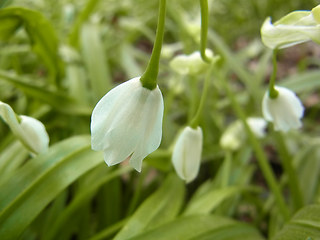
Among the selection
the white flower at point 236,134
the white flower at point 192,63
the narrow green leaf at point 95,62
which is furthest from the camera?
the narrow green leaf at point 95,62

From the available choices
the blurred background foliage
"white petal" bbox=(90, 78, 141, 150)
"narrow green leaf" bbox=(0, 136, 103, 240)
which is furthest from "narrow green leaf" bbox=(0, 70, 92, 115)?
"white petal" bbox=(90, 78, 141, 150)

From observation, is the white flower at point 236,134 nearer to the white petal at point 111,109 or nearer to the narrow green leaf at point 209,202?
the narrow green leaf at point 209,202

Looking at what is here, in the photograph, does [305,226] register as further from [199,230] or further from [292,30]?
[292,30]

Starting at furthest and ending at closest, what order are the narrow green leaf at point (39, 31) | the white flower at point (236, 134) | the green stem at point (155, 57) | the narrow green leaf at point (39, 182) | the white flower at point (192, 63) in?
1. the white flower at point (236, 134)
2. the narrow green leaf at point (39, 31)
3. the white flower at point (192, 63)
4. the narrow green leaf at point (39, 182)
5. the green stem at point (155, 57)

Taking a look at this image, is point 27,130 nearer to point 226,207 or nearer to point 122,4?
point 226,207

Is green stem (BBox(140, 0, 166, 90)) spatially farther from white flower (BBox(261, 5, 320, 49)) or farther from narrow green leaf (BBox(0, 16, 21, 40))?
narrow green leaf (BBox(0, 16, 21, 40))

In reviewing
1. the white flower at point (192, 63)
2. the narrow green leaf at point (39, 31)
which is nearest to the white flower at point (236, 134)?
the white flower at point (192, 63)

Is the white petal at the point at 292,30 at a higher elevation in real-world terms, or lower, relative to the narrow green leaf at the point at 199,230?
higher

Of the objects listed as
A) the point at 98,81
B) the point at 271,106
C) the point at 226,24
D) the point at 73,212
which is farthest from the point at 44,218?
the point at 226,24
